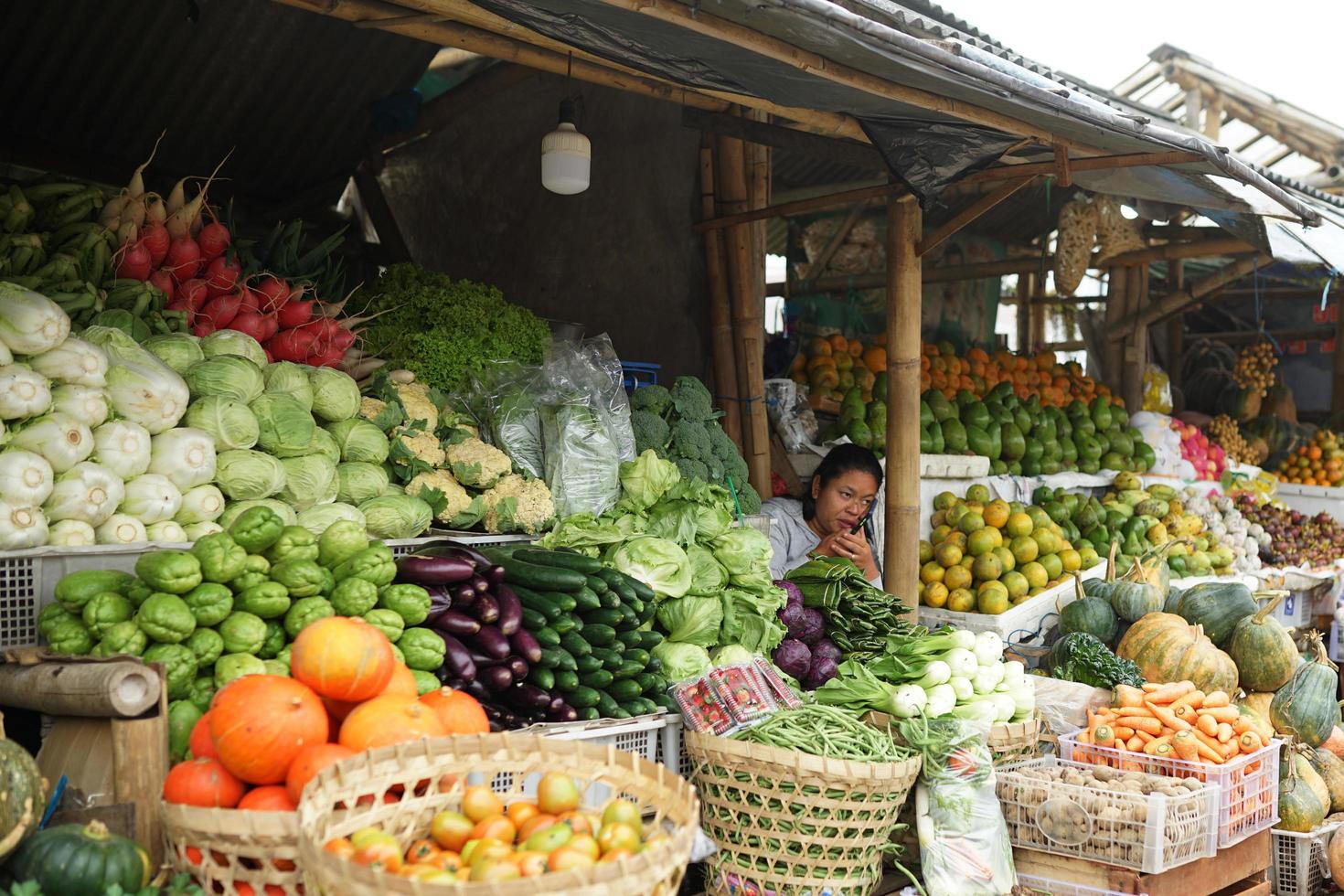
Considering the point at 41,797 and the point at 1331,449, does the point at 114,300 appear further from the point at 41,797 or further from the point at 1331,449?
the point at 1331,449

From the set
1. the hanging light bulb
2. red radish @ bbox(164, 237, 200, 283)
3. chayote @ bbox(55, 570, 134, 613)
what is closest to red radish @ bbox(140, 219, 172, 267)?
red radish @ bbox(164, 237, 200, 283)

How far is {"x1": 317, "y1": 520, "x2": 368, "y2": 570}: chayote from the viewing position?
3219mm

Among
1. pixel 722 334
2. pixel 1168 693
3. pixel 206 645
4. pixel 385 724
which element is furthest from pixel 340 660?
pixel 722 334

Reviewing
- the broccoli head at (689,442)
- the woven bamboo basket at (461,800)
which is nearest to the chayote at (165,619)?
the woven bamboo basket at (461,800)

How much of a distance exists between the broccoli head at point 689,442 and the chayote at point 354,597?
2.17 m

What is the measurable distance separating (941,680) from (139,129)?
5389 mm

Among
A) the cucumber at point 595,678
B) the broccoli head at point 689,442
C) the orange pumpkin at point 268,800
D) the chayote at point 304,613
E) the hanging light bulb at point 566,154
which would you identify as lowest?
the cucumber at point 595,678

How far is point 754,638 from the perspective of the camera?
4109 mm

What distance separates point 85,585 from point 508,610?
119 cm

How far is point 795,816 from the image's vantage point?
332cm

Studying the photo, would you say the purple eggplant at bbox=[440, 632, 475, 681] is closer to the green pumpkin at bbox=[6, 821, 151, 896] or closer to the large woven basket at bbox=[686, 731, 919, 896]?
the large woven basket at bbox=[686, 731, 919, 896]

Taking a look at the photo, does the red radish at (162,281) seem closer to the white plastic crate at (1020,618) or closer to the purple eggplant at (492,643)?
the purple eggplant at (492,643)

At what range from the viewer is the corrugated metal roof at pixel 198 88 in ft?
18.7

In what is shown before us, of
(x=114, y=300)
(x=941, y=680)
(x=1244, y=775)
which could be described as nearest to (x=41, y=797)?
(x=114, y=300)
